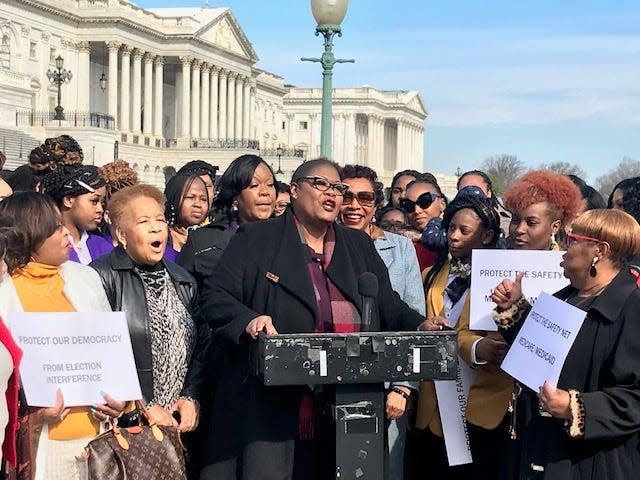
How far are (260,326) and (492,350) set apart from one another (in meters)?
1.48

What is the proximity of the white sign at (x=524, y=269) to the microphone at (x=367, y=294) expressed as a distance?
89 cm

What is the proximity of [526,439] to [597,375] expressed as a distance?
21.5 inches

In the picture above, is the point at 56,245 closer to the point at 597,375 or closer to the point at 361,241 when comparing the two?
the point at 361,241

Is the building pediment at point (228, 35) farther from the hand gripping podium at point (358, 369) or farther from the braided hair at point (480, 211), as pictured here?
the hand gripping podium at point (358, 369)

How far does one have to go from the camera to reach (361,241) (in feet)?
19.4

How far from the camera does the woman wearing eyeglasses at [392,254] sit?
6523mm

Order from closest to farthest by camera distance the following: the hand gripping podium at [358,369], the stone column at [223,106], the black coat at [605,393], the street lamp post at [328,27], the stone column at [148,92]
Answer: the black coat at [605,393]
the hand gripping podium at [358,369]
the street lamp post at [328,27]
the stone column at [148,92]
the stone column at [223,106]

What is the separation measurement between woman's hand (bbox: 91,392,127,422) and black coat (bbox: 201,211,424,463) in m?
0.65

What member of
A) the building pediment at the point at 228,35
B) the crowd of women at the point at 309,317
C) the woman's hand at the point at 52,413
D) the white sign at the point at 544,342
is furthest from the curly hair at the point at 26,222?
the building pediment at the point at 228,35

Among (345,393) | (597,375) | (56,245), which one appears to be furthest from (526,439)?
(56,245)

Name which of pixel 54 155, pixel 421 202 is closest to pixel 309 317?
pixel 421 202

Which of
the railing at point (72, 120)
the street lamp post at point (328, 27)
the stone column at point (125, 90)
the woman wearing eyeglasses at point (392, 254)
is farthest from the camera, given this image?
the stone column at point (125, 90)

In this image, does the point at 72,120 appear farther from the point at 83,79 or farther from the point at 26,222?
the point at 26,222

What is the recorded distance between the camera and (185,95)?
94125 millimetres
